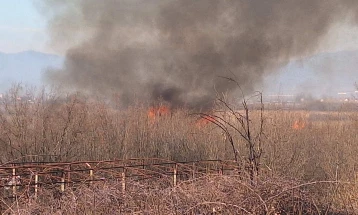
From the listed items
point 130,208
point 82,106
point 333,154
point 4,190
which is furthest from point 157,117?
point 130,208

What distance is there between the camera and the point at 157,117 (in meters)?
19.1

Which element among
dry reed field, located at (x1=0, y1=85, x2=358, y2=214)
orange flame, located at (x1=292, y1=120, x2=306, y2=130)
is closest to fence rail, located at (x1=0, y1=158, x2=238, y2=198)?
dry reed field, located at (x1=0, y1=85, x2=358, y2=214)

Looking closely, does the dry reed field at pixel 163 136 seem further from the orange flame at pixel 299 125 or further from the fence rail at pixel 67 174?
the fence rail at pixel 67 174

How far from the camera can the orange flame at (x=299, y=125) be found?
58.3ft

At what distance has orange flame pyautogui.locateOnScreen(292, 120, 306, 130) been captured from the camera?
1778cm

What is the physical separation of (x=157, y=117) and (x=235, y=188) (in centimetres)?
1222

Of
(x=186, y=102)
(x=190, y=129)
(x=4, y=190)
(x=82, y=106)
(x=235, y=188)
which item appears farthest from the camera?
(x=186, y=102)

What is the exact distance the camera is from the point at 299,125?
1848 cm

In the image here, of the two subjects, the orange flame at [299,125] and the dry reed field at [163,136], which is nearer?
the dry reed field at [163,136]

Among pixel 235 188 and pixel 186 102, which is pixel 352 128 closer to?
pixel 186 102

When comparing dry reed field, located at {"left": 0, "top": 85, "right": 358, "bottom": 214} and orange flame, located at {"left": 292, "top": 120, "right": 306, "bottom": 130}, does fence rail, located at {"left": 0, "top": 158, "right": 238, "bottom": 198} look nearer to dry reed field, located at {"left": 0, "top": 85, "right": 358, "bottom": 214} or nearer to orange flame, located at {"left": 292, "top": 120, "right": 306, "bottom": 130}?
dry reed field, located at {"left": 0, "top": 85, "right": 358, "bottom": 214}

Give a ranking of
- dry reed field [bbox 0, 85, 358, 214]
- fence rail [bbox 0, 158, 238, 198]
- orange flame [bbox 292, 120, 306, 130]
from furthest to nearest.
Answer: orange flame [bbox 292, 120, 306, 130], dry reed field [bbox 0, 85, 358, 214], fence rail [bbox 0, 158, 238, 198]

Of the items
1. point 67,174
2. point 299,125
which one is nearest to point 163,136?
point 299,125

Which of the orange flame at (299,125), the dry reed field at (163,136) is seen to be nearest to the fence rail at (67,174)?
the dry reed field at (163,136)
